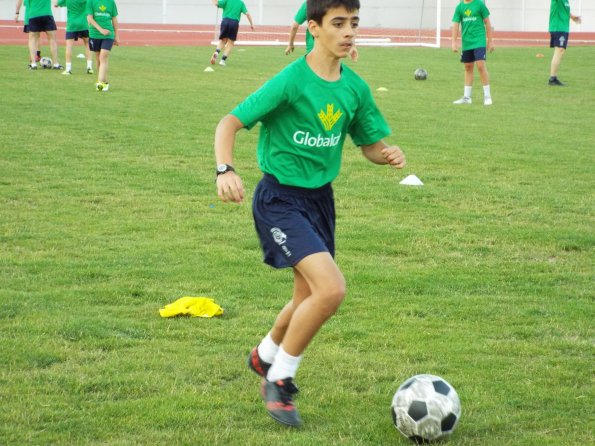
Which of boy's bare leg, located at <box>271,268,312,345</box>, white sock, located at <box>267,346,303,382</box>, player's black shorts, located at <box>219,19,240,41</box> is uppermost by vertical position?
boy's bare leg, located at <box>271,268,312,345</box>

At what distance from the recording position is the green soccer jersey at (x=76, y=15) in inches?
886

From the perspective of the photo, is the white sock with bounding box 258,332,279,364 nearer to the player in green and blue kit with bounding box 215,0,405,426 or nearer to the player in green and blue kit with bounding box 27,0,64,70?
the player in green and blue kit with bounding box 215,0,405,426

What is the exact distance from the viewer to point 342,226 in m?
8.98

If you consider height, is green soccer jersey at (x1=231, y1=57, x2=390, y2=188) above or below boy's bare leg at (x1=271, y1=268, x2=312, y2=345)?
above

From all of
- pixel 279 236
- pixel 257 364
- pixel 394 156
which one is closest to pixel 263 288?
pixel 257 364

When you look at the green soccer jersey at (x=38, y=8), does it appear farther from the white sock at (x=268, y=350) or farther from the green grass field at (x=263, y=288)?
the white sock at (x=268, y=350)

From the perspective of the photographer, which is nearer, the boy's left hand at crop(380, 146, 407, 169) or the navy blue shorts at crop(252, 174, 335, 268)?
the navy blue shorts at crop(252, 174, 335, 268)

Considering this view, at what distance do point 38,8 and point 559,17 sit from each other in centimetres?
1138

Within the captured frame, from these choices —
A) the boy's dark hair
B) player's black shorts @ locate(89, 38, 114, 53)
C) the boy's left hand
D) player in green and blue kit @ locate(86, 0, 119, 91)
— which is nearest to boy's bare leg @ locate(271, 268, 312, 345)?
the boy's left hand

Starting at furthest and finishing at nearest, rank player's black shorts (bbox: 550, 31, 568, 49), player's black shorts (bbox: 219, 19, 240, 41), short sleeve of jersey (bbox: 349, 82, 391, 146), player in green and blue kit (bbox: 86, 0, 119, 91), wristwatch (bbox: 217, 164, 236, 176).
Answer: player's black shorts (bbox: 219, 19, 240, 41), player's black shorts (bbox: 550, 31, 568, 49), player in green and blue kit (bbox: 86, 0, 119, 91), short sleeve of jersey (bbox: 349, 82, 391, 146), wristwatch (bbox: 217, 164, 236, 176)

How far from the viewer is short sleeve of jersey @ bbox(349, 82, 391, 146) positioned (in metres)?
5.00

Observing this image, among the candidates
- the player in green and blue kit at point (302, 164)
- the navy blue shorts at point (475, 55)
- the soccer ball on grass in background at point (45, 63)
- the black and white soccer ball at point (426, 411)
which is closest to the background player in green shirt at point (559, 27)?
the navy blue shorts at point (475, 55)

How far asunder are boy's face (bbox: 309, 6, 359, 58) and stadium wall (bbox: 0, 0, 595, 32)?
42.2 meters

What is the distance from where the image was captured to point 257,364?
16.7ft
